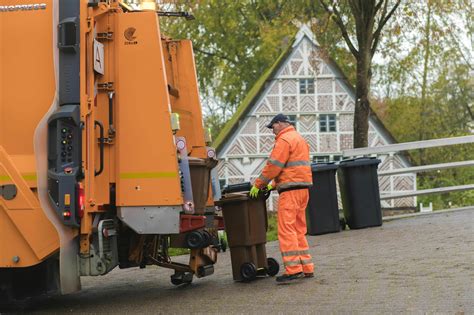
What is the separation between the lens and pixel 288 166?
29.4 ft

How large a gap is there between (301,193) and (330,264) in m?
1.40

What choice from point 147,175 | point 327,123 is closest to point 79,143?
point 147,175

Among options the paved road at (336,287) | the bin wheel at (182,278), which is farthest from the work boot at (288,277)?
the bin wheel at (182,278)

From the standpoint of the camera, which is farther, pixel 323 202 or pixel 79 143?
pixel 323 202

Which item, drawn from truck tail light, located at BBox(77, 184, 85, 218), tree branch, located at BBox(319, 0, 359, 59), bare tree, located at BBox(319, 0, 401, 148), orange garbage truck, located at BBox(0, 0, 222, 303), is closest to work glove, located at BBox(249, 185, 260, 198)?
orange garbage truck, located at BBox(0, 0, 222, 303)

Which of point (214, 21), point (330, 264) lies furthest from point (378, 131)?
point (330, 264)

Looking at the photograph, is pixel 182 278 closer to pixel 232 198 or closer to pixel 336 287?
pixel 232 198

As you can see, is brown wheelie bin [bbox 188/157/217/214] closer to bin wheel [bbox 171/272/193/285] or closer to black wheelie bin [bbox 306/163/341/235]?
bin wheel [bbox 171/272/193/285]

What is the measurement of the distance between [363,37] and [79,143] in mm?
11617

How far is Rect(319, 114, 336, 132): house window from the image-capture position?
37250 millimetres

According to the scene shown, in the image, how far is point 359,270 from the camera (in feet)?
30.2

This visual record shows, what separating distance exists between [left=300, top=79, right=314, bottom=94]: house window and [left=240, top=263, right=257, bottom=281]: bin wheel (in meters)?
28.1

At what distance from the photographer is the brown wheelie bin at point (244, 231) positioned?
9.10 meters

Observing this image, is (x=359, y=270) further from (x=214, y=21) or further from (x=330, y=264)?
(x=214, y=21)
